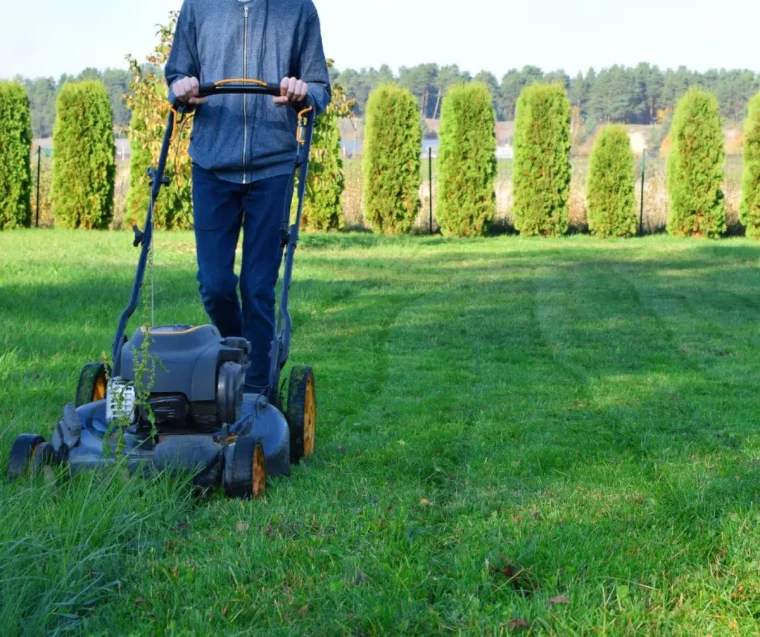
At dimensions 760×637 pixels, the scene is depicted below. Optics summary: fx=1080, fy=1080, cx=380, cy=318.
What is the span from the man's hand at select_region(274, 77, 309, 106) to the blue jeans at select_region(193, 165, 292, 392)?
1.12 feet

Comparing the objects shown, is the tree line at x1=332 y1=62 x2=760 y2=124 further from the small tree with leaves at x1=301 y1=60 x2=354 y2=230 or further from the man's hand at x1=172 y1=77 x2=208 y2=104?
the man's hand at x1=172 y1=77 x2=208 y2=104

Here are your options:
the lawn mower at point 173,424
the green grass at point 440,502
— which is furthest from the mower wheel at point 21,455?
the green grass at point 440,502

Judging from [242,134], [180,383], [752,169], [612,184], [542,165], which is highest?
[542,165]

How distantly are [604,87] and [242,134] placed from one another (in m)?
83.7

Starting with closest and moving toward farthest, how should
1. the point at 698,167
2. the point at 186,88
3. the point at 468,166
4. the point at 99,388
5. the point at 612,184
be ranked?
the point at 186,88
the point at 99,388
the point at 698,167
the point at 612,184
the point at 468,166

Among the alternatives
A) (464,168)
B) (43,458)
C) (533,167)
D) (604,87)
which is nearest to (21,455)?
(43,458)

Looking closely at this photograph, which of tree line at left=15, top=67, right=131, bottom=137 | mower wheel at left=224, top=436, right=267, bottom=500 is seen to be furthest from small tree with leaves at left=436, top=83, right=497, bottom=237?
tree line at left=15, top=67, right=131, bottom=137

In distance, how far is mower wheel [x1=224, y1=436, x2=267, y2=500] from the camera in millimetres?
3580

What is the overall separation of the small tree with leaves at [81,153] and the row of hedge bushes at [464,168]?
2 cm

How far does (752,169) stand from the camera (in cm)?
2064

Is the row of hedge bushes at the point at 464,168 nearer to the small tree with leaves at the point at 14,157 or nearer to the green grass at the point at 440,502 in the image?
the small tree with leaves at the point at 14,157

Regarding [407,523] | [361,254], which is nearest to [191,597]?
[407,523]

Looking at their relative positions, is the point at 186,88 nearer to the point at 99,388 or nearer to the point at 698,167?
the point at 99,388

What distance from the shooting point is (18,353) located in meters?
6.52
